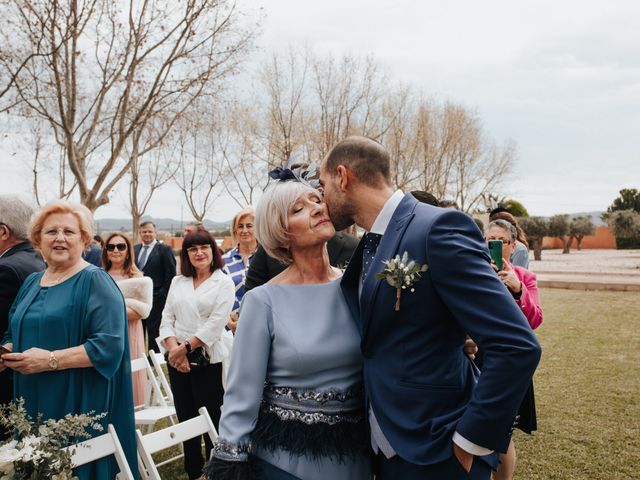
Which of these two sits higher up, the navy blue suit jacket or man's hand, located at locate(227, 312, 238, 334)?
the navy blue suit jacket

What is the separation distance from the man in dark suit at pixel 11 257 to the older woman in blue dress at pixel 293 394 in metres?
2.15

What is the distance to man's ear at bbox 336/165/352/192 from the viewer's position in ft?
7.06

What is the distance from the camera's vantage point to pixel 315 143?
26.3m

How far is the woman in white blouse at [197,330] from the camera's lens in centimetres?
473

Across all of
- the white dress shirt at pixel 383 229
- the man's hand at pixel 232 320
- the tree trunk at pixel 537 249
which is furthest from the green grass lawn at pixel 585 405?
the tree trunk at pixel 537 249

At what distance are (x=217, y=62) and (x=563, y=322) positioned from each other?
9.91m

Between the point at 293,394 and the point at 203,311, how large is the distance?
120 inches

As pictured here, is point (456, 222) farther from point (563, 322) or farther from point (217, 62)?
point (563, 322)

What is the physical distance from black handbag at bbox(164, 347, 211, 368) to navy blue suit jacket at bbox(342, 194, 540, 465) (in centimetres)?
304

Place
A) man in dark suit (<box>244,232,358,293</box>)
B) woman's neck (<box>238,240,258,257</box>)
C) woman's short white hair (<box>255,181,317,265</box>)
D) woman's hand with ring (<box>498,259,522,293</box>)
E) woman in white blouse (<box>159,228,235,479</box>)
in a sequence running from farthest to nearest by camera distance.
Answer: woman's neck (<box>238,240,258,257</box>), woman in white blouse (<box>159,228,235,479</box>), man in dark suit (<box>244,232,358,293</box>), woman's hand with ring (<box>498,259,522,293</box>), woman's short white hair (<box>255,181,317,265</box>)

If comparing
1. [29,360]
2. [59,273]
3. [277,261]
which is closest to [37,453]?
[29,360]

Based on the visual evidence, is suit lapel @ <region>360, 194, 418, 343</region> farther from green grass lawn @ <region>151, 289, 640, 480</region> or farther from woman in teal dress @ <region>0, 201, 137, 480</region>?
green grass lawn @ <region>151, 289, 640, 480</region>

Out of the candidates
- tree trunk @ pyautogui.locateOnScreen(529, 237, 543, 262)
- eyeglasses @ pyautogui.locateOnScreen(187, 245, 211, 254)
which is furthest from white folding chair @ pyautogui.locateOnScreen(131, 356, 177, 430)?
tree trunk @ pyautogui.locateOnScreen(529, 237, 543, 262)

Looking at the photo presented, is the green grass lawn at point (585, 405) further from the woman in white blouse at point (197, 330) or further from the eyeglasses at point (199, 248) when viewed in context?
the eyeglasses at point (199, 248)
